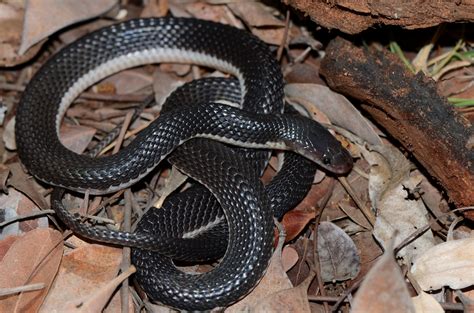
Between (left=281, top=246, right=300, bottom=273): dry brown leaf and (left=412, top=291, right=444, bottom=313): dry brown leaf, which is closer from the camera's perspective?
(left=412, top=291, right=444, bottom=313): dry brown leaf

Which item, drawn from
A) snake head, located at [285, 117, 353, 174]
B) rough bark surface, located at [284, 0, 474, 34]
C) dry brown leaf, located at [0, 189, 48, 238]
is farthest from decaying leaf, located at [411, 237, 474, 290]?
dry brown leaf, located at [0, 189, 48, 238]

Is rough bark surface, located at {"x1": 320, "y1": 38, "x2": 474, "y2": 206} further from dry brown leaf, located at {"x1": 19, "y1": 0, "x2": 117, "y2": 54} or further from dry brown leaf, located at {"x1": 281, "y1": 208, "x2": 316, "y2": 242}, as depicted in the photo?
dry brown leaf, located at {"x1": 19, "y1": 0, "x2": 117, "y2": 54}

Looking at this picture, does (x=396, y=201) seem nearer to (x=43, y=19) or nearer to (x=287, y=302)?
(x=287, y=302)

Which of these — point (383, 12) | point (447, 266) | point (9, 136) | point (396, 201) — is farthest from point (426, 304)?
point (9, 136)

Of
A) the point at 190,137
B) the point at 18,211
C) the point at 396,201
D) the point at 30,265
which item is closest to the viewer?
the point at 30,265

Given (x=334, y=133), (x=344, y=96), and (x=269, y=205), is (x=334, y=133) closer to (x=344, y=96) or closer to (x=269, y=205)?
(x=344, y=96)

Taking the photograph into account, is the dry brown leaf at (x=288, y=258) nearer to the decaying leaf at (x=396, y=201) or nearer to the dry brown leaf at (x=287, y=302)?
the dry brown leaf at (x=287, y=302)

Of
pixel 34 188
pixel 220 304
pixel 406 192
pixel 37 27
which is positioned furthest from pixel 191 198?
pixel 37 27
